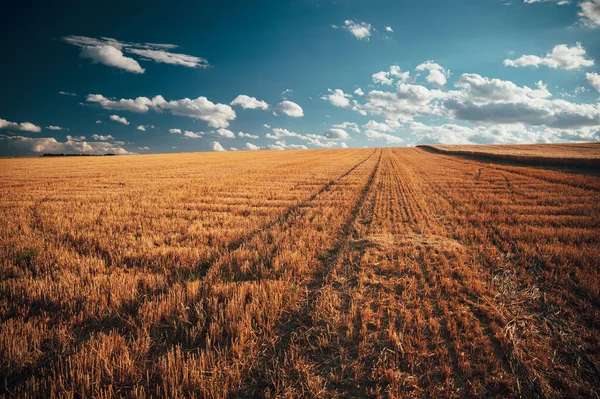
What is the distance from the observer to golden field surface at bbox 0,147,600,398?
3176 millimetres

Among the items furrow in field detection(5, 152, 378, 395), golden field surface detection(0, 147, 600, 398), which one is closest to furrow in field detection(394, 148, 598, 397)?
golden field surface detection(0, 147, 600, 398)

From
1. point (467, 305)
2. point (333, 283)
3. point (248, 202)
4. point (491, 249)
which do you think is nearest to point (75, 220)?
point (248, 202)

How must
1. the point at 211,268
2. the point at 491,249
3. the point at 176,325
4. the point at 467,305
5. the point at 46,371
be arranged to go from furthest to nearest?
the point at 491,249 < the point at 211,268 < the point at 467,305 < the point at 176,325 < the point at 46,371

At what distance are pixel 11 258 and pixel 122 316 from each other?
4479 millimetres

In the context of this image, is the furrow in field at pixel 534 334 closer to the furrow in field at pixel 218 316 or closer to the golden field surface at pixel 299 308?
the golden field surface at pixel 299 308

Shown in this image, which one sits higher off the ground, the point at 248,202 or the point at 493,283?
the point at 248,202

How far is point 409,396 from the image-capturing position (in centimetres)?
302

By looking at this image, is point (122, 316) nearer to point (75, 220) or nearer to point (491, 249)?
point (75, 220)

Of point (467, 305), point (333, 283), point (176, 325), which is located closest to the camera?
point (176, 325)

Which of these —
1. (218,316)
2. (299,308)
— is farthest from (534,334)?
(218,316)

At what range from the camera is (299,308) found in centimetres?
469

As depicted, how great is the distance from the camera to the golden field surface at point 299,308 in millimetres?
3176

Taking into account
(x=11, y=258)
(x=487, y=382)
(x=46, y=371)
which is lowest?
(x=487, y=382)

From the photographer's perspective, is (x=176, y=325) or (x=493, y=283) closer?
(x=176, y=325)
